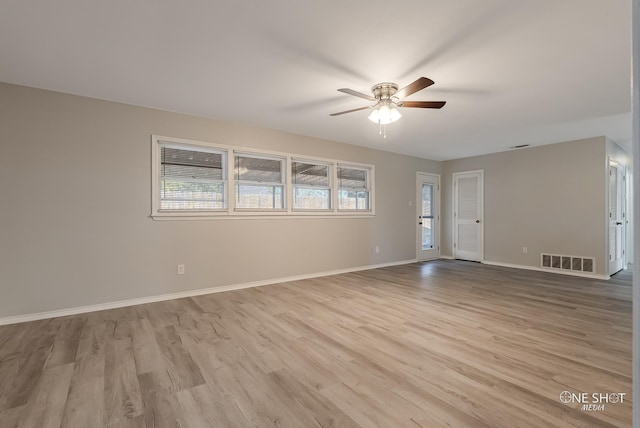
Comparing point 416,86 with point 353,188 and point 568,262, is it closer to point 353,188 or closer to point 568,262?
point 353,188

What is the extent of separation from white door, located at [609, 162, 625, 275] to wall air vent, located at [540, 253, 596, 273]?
0.36m

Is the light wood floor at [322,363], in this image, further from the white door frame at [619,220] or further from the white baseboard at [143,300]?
the white door frame at [619,220]

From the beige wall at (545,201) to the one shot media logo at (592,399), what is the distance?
14.5ft

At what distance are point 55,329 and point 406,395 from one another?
3262 millimetres

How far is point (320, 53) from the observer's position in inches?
96.0

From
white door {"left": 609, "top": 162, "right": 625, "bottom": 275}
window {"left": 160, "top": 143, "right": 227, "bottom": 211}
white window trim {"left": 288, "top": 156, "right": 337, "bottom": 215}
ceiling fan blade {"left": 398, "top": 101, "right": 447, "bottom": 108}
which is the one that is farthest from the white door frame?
window {"left": 160, "top": 143, "right": 227, "bottom": 211}

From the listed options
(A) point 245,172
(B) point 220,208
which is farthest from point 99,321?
(A) point 245,172

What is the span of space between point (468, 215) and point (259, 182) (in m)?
5.11

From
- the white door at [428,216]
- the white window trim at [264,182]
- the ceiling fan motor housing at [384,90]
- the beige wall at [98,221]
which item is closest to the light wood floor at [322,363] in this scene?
the beige wall at [98,221]

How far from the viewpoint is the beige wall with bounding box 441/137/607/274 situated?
4965 millimetres

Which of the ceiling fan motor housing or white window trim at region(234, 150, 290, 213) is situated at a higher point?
the ceiling fan motor housing

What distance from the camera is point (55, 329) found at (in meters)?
2.75

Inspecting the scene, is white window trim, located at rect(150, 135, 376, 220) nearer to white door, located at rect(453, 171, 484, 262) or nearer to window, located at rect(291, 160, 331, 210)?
window, located at rect(291, 160, 331, 210)

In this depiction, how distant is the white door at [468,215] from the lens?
21.6 ft
